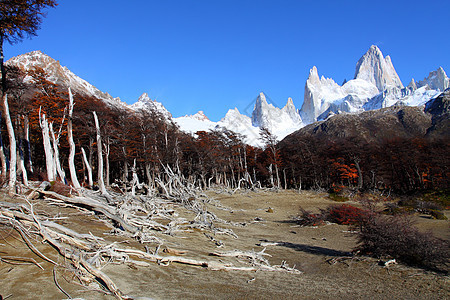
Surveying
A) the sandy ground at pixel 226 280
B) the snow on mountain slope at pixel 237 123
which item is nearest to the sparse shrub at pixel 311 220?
the sandy ground at pixel 226 280

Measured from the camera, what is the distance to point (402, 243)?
254 inches

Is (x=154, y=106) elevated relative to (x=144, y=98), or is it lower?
lower

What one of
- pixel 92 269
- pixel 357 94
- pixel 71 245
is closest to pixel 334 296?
pixel 92 269

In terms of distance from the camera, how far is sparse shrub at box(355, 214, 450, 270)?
234 inches

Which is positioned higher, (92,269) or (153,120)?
(153,120)

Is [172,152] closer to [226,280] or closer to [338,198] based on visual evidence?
[338,198]

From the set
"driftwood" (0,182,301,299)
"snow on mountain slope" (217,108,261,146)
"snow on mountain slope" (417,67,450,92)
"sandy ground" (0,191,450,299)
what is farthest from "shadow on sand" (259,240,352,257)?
"snow on mountain slope" (417,67,450,92)

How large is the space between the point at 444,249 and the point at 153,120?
102 feet

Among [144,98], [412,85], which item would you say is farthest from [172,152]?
[412,85]

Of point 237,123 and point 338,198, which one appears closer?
point 338,198

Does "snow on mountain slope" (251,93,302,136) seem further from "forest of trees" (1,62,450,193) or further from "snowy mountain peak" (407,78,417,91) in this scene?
"forest of trees" (1,62,450,193)

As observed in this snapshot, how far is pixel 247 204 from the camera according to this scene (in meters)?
23.9

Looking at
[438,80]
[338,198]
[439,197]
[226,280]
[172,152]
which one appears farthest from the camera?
[438,80]

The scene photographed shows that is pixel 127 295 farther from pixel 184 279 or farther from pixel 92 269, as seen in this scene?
pixel 184 279
